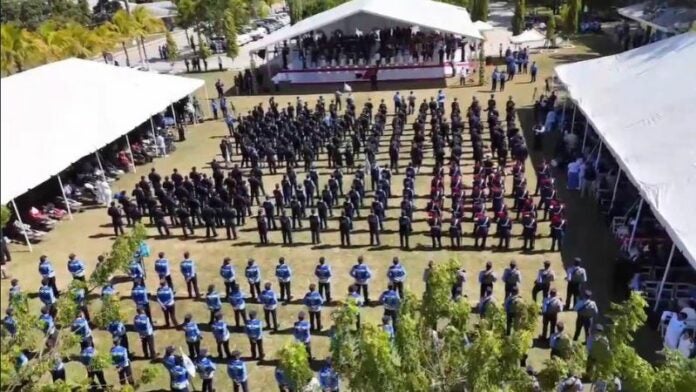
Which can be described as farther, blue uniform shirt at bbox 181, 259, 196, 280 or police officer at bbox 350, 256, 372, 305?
blue uniform shirt at bbox 181, 259, 196, 280

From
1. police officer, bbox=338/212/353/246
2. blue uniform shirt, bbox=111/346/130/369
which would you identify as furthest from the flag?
police officer, bbox=338/212/353/246

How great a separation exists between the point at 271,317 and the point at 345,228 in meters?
3.21

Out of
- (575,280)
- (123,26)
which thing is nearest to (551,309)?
(575,280)

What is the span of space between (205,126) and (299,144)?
644 centimetres

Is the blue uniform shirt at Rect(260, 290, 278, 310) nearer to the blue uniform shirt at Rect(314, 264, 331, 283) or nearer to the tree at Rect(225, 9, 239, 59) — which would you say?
the blue uniform shirt at Rect(314, 264, 331, 283)

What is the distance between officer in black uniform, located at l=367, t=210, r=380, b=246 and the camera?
14.0m

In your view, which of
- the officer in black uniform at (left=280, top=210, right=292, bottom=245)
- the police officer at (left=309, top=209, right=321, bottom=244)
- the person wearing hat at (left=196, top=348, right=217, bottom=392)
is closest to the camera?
the person wearing hat at (left=196, top=348, right=217, bottom=392)

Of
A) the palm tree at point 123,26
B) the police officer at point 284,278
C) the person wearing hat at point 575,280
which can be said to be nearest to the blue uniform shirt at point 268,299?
the police officer at point 284,278

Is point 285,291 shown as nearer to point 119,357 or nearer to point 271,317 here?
point 271,317

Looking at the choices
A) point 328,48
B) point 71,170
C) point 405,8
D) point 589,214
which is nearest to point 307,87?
point 328,48

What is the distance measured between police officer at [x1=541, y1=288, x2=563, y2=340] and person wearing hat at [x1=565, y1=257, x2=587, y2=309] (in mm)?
758

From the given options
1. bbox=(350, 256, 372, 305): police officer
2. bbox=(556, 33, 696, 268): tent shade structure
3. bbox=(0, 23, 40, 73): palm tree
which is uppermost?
bbox=(0, 23, 40, 73): palm tree

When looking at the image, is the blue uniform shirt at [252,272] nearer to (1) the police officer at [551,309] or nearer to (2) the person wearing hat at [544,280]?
(2) the person wearing hat at [544,280]

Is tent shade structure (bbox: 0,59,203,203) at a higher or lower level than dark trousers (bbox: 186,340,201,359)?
higher
